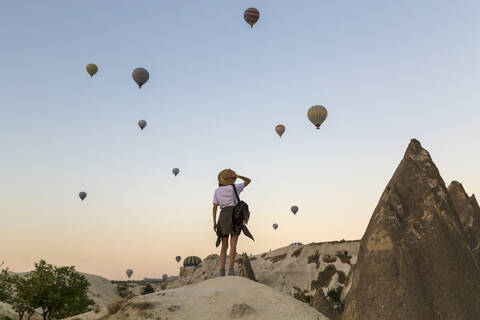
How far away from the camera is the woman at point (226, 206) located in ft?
41.0

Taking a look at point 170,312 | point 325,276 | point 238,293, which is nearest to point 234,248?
point 238,293

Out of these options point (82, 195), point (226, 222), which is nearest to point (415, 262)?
point (226, 222)

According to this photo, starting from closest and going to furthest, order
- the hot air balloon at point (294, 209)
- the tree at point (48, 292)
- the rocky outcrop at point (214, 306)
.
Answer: the rocky outcrop at point (214, 306), the tree at point (48, 292), the hot air balloon at point (294, 209)

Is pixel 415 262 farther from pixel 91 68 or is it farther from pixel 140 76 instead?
pixel 91 68

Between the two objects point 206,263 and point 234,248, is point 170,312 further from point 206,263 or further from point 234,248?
point 206,263

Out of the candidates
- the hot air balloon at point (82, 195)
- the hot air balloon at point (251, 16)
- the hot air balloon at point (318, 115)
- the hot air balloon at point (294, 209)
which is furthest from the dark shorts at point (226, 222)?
the hot air balloon at point (294, 209)

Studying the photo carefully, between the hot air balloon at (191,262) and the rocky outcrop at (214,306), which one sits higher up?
the hot air balloon at (191,262)

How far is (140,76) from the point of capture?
61812mm

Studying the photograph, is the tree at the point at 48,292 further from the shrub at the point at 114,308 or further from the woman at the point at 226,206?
the shrub at the point at 114,308

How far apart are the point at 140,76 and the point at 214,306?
56.6 meters

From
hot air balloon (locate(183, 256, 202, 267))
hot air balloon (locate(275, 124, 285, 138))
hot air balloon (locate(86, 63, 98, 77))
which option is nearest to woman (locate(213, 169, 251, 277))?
hot air balloon (locate(275, 124, 285, 138))

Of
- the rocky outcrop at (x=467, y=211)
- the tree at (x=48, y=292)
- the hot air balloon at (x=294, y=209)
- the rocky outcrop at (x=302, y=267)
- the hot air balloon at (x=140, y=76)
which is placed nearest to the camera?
the rocky outcrop at (x=467, y=211)

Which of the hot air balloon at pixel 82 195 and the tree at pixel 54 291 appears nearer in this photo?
the tree at pixel 54 291

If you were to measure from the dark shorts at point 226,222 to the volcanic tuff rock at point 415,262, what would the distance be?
8165 mm
